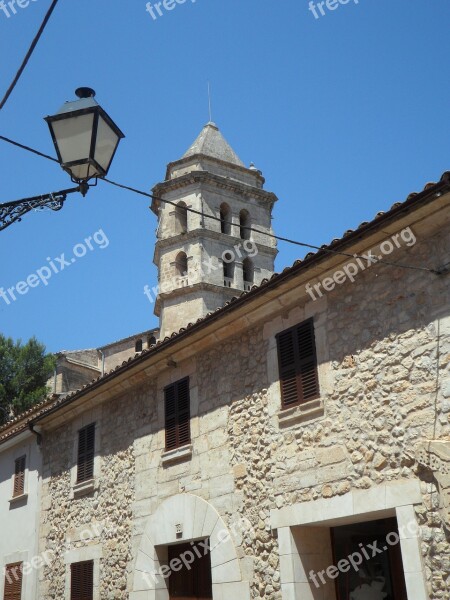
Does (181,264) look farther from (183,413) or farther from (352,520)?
(352,520)

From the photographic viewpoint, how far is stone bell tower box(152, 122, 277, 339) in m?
29.9

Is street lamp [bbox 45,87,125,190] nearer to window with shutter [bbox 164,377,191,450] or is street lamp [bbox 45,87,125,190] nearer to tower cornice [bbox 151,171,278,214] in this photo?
window with shutter [bbox 164,377,191,450]

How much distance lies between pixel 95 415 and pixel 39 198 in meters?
8.64

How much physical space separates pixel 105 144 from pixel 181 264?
26.0 m

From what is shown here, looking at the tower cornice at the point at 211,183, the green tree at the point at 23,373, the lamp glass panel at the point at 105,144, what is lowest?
the lamp glass panel at the point at 105,144

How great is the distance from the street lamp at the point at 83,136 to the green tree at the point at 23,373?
27.2 meters

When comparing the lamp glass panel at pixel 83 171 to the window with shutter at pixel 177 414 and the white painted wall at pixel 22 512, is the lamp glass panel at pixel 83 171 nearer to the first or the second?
the window with shutter at pixel 177 414

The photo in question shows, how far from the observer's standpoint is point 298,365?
9.00 metres

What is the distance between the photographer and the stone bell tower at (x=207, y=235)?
29.9 meters

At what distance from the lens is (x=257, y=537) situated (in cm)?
897

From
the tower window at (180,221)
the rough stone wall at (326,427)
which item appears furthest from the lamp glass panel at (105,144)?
the tower window at (180,221)

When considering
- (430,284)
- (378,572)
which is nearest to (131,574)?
(378,572)

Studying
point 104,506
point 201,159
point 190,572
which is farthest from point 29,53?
point 201,159

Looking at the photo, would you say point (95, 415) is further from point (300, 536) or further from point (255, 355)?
point (300, 536)
